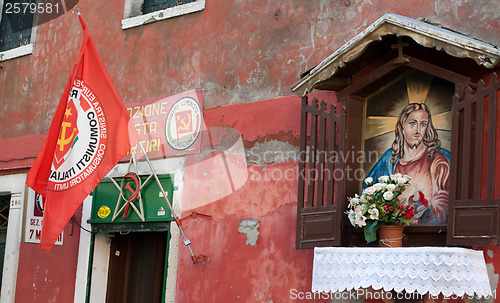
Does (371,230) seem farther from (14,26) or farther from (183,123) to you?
(14,26)

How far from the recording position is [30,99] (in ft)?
34.6

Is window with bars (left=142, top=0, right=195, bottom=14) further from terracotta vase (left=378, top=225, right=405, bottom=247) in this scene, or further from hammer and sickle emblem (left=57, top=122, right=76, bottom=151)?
terracotta vase (left=378, top=225, right=405, bottom=247)

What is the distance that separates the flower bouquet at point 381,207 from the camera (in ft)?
21.1

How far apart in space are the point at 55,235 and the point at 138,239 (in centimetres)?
162

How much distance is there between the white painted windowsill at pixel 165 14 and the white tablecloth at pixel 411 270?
376 cm

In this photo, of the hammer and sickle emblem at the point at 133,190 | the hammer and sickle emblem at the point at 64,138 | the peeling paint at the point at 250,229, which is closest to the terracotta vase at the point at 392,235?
the peeling paint at the point at 250,229

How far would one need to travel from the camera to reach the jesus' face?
6891mm

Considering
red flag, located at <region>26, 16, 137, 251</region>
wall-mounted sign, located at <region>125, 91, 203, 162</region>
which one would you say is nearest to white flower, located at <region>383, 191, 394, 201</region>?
wall-mounted sign, located at <region>125, 91, 203, 162</region>

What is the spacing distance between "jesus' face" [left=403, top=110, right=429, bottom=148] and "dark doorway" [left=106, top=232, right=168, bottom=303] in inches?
130

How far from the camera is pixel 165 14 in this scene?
30.3 ft

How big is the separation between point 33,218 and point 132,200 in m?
1.78

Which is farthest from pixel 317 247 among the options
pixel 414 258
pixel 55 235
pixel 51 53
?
pixel 51 53

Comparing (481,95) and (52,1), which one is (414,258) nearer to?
(481,95)

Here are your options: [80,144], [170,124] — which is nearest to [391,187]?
[170,124]
